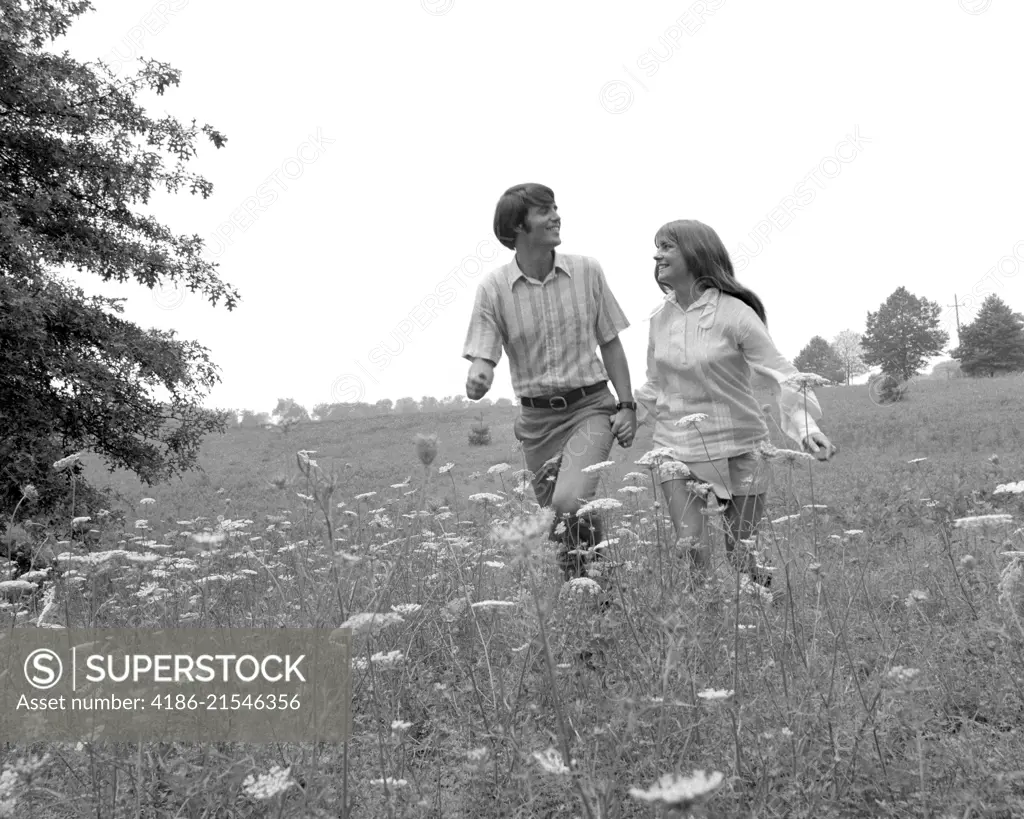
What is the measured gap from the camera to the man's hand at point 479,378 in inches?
139

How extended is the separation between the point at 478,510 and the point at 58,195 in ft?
24.6

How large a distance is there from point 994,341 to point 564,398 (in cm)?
6231

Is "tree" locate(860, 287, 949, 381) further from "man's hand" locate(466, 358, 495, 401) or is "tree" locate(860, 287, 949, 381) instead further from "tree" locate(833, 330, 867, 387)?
"man's hand" locate(466, 358, 495, 401)

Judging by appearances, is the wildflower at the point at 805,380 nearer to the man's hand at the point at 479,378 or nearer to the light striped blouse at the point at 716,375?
the light striped blouse at the point at 716,375

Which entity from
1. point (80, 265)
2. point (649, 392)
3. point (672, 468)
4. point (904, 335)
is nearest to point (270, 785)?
point (672, 468)

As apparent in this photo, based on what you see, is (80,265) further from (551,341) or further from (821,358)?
(821,358)

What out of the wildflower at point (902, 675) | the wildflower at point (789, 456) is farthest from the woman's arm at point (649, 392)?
the wildflower at point (902, 675)

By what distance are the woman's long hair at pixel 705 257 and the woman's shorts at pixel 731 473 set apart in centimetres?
69

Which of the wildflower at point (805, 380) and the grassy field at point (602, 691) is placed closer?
the grassy field at point (602, 691)

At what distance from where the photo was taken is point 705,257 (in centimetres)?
386

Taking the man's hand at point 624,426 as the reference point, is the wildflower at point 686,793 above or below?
below

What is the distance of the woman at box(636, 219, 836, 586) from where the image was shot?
12.2ft

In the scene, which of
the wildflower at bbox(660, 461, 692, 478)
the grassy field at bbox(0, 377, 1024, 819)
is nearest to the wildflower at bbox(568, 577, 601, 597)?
the grassy field at bbox(0, 377, 1024, 819)

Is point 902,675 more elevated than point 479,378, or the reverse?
point 479,378
